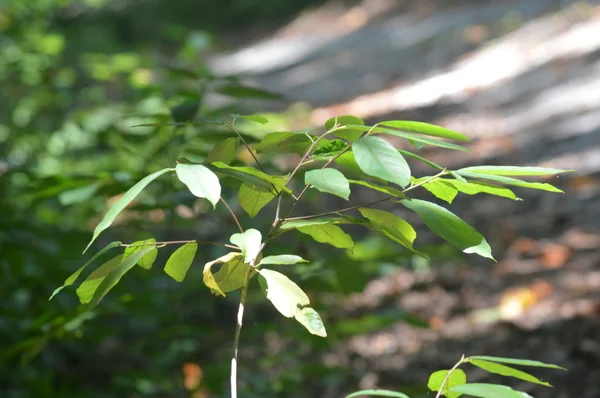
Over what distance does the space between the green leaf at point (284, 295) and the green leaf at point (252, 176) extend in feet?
0.31

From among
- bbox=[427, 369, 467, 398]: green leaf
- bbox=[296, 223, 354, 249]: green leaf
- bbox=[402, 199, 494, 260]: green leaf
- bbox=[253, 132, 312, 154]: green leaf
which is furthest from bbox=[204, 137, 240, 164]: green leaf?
bbox=[427, 369, 467, 398]: green leaf

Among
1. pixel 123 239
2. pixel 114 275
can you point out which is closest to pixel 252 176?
pixel 114 275

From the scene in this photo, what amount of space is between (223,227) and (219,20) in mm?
17397

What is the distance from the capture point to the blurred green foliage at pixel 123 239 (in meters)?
1.65

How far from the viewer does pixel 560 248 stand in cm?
352

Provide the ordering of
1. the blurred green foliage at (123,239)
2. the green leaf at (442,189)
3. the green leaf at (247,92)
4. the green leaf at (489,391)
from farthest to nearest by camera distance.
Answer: the blurred green foliage at (123,239) < the green leaf at (247,92) < the green leaf at (442,189) < the green leaf at (489,391)

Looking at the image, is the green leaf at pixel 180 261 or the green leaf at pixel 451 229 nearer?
the green leaf at pixel 451 229

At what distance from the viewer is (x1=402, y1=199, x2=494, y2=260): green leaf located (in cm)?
75

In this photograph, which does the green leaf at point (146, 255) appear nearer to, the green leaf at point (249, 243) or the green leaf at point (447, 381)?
the green leaf at point (249, 243)

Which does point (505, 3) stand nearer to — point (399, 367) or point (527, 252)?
point (527, 252)

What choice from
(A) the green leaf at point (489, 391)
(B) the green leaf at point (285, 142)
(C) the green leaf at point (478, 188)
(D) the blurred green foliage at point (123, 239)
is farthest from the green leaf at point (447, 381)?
(D) the blurred green foliage at point (123, 239)

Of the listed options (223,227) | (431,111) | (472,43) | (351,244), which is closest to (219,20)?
(472,43)

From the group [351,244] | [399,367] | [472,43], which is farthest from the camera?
[472,43]

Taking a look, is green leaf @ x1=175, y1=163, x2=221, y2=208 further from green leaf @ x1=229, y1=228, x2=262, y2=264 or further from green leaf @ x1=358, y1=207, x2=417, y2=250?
green leaf @ x1=358, y1=207, x2=417, y2=250
